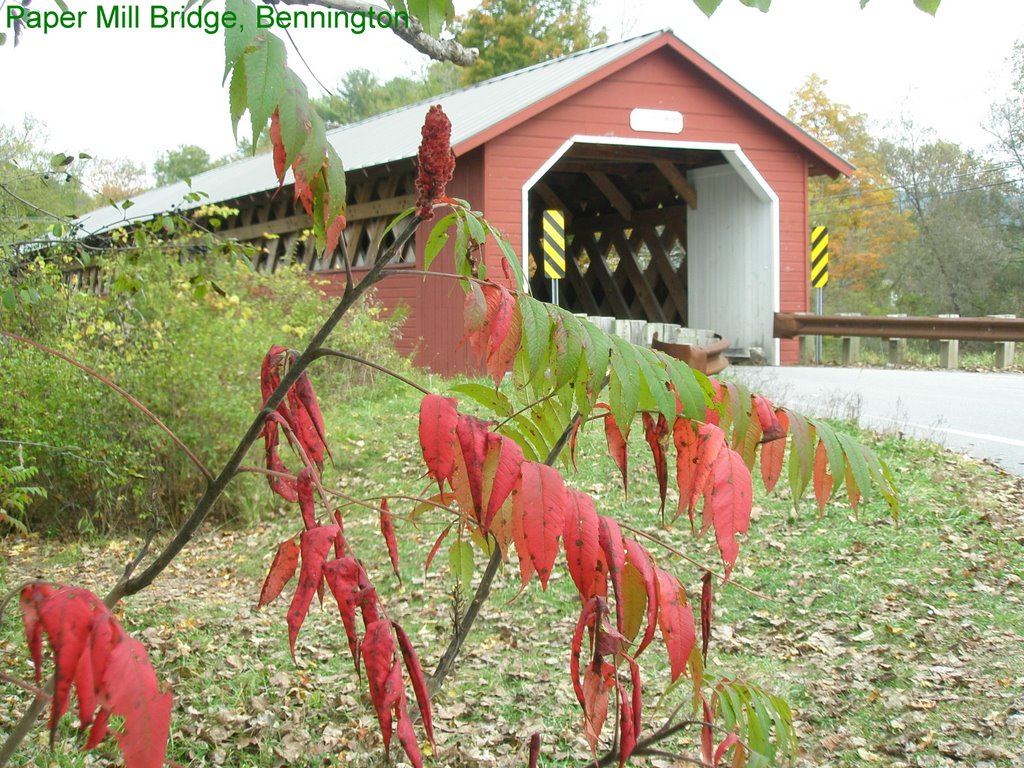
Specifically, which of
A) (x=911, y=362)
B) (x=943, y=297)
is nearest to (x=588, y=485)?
(x=911, y=362)

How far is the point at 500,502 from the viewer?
1.33 metres

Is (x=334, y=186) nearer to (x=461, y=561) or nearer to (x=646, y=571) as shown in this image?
(x=646, y=571)

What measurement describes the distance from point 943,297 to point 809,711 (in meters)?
34.3

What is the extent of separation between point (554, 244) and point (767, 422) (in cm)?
1219

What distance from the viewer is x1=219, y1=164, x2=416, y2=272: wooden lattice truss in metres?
14.3

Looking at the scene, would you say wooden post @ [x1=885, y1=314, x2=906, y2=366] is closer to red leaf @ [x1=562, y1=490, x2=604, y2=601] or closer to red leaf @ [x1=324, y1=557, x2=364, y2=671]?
red leaf @ [x1=562, y1=490, x2=604, y2=601]

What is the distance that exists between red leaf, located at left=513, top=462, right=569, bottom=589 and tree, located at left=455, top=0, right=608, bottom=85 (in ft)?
133

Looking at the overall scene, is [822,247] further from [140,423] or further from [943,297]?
[943,297]

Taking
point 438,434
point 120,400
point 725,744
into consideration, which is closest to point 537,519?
point 438,434

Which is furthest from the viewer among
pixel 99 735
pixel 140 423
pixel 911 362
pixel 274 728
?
pixel 911 362

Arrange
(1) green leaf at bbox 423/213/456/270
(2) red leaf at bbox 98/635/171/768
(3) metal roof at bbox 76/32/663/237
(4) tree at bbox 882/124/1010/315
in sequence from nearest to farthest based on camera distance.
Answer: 1. (2) red leaf at bbox 98/635/171/768
2. (1) green leaf at bbox 423/213/456/270
3. (3) metal roof at bbox 76/32/663/237
4. (4) tree at bbox 882/124/1010/315

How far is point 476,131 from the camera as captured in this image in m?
12.8

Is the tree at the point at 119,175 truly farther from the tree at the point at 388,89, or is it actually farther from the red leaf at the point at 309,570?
the red leaf at the point at 309,570

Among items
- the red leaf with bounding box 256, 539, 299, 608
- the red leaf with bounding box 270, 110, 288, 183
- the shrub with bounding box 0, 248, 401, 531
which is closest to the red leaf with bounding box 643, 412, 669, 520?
the red leaf with bounding box 256, 539, 299, 608
